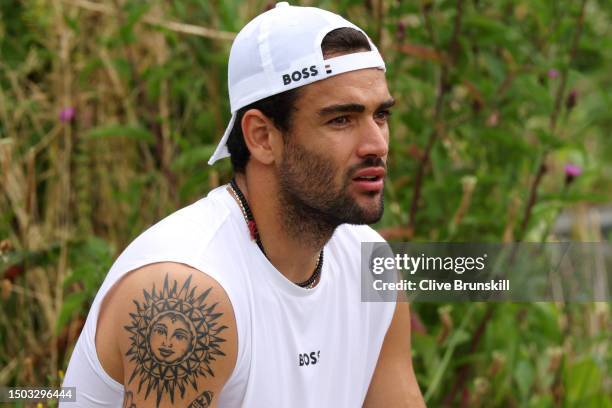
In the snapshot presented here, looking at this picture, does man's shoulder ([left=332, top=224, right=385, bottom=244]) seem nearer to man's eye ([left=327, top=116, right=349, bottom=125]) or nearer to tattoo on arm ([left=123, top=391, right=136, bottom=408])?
man's eye ([left=327, top=116, right=349, bottom=125])

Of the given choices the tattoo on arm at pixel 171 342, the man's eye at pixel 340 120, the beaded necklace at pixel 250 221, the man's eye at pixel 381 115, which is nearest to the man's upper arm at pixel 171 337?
the tattoo on arm at pixel 171 342

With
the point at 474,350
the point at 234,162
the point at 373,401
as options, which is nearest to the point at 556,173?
the point at 474,350

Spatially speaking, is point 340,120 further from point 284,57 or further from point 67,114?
point 67,114

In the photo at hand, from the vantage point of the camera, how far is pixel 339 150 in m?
2.62

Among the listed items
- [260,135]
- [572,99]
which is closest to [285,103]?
[260,135]

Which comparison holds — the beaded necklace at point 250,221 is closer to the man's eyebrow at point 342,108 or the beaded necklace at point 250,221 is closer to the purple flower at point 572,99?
the man's eyebrow at point 342,108

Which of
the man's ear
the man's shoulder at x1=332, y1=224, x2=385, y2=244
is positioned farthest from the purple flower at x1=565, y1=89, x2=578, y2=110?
the man's ear

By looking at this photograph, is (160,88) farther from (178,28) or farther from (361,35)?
(361,35)

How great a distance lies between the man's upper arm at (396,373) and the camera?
123 inches

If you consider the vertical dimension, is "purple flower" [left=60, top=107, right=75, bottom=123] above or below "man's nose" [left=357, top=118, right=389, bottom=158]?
above

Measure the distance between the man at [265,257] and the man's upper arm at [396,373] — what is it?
207 mm

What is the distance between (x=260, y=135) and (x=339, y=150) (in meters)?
0.25

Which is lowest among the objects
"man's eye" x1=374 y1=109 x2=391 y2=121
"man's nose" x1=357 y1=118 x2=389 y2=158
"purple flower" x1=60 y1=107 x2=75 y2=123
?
"man's nose" x1=357 y1=118 x2=389 y2=158

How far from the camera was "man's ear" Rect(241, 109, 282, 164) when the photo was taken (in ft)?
8.86
